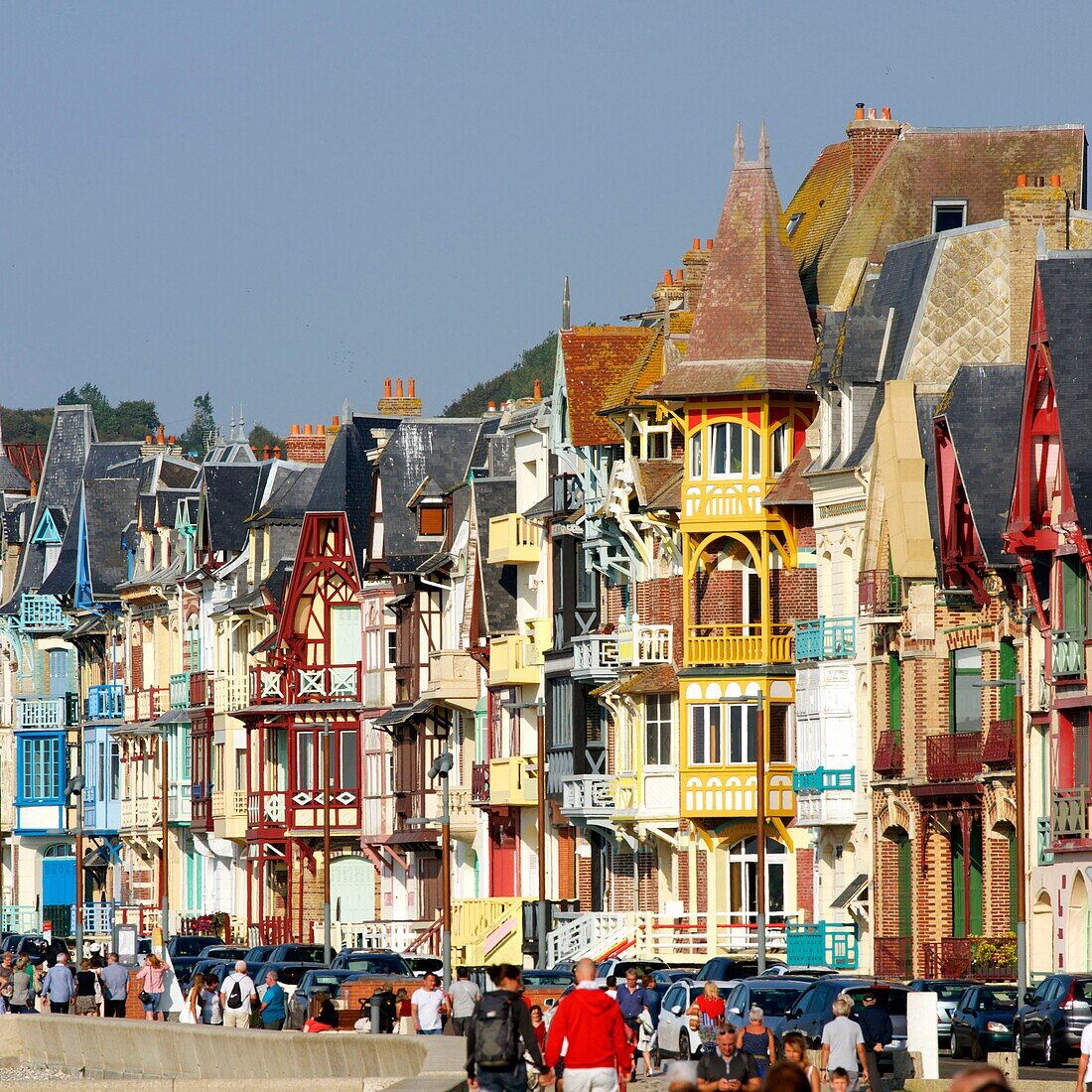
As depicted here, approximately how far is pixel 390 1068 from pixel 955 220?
36643 millimetres

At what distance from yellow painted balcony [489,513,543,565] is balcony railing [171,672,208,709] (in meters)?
24.3

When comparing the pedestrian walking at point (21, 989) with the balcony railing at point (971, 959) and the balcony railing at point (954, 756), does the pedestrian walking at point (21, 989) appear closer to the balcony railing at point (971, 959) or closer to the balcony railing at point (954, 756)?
the balcony railing at point (971, 959)

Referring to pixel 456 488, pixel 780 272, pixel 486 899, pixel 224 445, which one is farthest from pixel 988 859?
pixel 224 445

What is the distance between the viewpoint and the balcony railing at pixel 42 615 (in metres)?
114

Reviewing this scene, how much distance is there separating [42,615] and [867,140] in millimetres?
54055

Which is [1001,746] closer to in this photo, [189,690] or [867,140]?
[867,140]

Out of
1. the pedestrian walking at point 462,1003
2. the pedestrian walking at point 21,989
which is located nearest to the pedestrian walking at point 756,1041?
the pedestrian walking at point 462,1003

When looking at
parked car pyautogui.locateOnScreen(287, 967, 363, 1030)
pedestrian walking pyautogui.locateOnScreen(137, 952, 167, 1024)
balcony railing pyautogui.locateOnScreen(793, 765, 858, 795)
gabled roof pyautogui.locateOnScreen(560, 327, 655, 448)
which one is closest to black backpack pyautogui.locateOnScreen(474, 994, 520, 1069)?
parked car pyautogui.locateOnScreen(287, 967, 363, 1030)

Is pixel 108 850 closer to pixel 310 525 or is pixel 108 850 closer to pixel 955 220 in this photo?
pixel 310 525

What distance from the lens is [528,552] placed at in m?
75.0

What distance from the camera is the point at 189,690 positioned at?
100375 mm

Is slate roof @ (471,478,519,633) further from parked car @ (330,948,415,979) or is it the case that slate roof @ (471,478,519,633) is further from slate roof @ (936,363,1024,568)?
slate roof @ (936,363,1024,568)

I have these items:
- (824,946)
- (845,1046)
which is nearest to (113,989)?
(824,946)

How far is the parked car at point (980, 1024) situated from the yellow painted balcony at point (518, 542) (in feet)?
103
